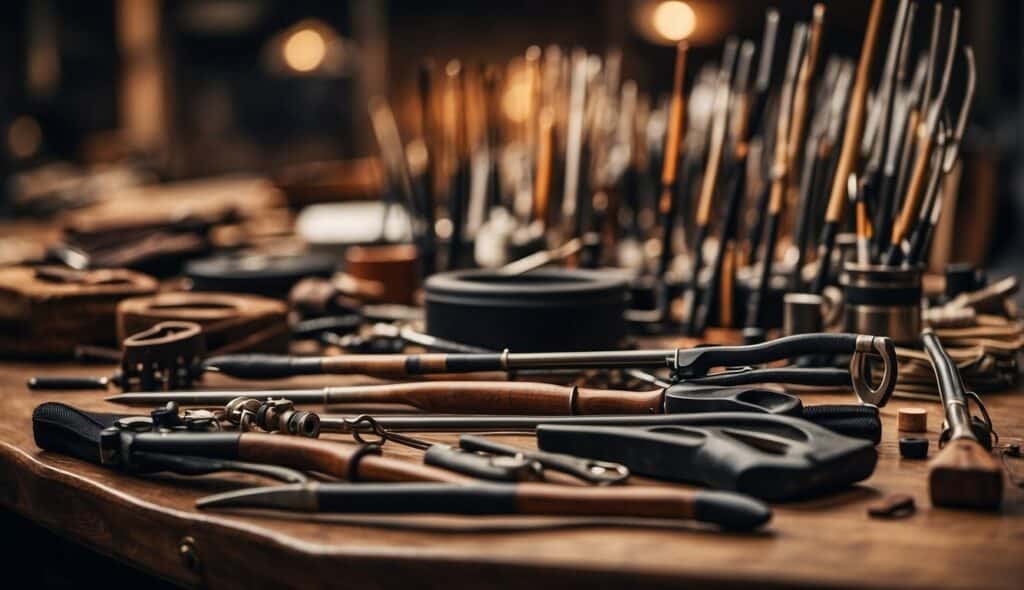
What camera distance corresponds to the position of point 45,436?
4.14 ft

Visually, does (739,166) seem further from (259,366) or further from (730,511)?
(730,511)

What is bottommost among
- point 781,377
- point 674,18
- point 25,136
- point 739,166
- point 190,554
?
point 190,554

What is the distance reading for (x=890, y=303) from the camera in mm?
1498

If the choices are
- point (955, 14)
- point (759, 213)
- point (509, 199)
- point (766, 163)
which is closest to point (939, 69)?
point (955, 14)

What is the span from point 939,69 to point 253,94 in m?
9.93

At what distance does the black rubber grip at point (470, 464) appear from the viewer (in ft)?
3.34

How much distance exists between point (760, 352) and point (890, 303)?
341mm

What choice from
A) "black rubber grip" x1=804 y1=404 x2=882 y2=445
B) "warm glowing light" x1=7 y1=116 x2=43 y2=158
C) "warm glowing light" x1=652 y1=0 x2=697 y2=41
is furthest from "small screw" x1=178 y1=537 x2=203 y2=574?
"warm glowing light" x1=7 y1=116 x2=43 y2=158

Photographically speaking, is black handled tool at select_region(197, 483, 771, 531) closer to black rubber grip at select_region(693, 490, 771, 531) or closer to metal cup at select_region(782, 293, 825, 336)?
black rubber grip at select_region(693, 490, 771, 531)

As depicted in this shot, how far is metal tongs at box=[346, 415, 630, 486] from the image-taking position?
102 centimetres

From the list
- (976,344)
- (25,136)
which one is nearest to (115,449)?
(976,344)

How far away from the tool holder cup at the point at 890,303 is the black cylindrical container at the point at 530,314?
315mm

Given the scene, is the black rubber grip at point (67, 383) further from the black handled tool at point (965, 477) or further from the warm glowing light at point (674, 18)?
the warm glowing light at point (674, 18)

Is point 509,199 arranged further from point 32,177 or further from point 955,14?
point 32,177
